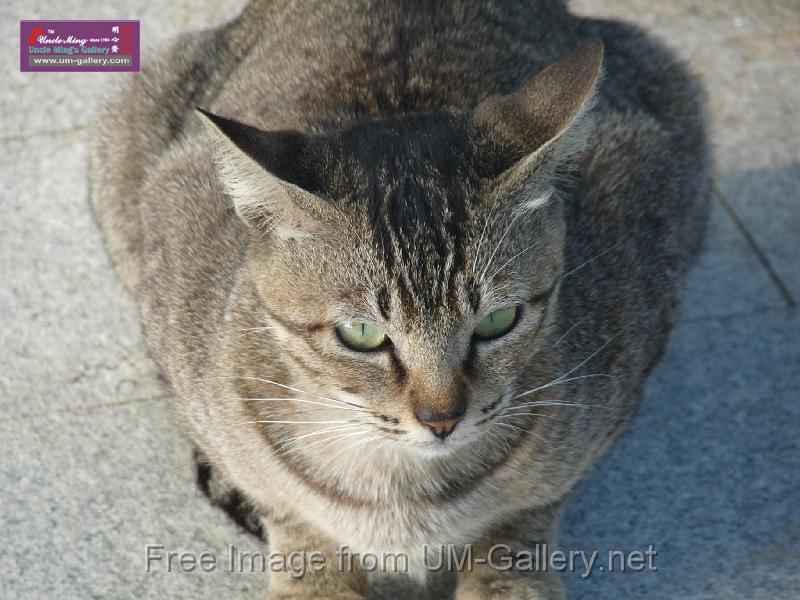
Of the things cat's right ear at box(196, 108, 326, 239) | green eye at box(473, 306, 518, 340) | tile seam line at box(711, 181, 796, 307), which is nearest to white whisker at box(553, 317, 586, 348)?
green eye at box(473, 306, 518, 340)

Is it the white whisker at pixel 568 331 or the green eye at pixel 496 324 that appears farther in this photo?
the white whisker at pixel 568 331

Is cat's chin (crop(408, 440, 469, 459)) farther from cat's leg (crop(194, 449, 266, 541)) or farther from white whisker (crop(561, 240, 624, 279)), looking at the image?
cat's leg (crop(194, 449, 266, 541))

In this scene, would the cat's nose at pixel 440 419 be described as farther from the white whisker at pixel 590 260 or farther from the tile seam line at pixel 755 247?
the tile seam line at pixel 755 247

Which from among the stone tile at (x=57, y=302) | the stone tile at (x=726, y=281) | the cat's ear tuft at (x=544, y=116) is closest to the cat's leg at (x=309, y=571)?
the stone tile at (x=57, y=302)

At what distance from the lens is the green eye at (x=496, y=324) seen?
2.25m

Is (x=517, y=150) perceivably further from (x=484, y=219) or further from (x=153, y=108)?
(x=153, y=108)

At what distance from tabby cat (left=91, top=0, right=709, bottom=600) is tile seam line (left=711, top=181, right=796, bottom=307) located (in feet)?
1.05

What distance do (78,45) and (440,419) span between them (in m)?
3.11

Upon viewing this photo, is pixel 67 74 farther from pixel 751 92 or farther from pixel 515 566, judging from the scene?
pixel 515 566

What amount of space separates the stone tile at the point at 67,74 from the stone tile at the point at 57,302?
0.21 meters

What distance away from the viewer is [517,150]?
2291 millimetres

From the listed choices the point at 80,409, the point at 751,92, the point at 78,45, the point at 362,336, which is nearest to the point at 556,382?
the point at 362,336

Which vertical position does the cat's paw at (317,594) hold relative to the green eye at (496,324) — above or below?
below

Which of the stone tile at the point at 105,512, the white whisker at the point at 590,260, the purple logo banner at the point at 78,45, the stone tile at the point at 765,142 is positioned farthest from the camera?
the purple logo banner at the point at 78,45
